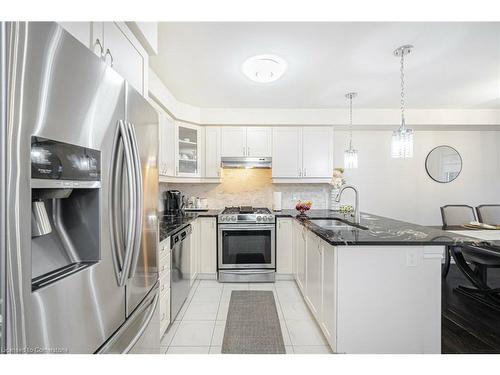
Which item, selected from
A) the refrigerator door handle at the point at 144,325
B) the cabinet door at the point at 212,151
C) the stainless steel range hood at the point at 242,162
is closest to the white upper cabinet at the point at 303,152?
the stainless steel range hood at the point at 242,162

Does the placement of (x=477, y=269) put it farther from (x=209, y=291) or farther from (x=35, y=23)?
(x=35, y=23)

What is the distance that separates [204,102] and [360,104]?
2202mm

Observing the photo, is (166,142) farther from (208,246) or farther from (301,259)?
(301,259)

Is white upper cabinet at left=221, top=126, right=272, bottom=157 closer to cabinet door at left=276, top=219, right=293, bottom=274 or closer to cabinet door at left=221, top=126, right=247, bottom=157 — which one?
cabinet door at left=221, top=126, right=247, bottom=157

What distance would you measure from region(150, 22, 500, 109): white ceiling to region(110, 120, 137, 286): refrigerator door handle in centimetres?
130

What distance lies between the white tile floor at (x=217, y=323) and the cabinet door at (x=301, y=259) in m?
0.17

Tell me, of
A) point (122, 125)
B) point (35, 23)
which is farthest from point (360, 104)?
point (35, 23)

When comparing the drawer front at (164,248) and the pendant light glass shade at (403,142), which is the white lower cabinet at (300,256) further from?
the drawer front at (164,248)

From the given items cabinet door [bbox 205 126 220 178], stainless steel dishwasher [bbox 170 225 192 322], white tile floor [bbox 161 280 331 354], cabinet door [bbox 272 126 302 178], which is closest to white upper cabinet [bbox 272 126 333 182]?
cabinet door [bbox 272 126 302 178]

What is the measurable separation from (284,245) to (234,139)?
1.73m

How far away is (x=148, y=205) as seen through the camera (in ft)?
4.05

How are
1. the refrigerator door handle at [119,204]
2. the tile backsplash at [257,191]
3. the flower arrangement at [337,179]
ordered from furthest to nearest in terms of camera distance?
the tile backsplash at [257,191] < the flower arrangement at [337,179] < the refrigerator door handle at [119,204]

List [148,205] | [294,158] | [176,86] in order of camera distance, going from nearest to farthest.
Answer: [148,205], [176,86], [294,158]

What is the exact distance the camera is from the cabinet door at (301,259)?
279cm
